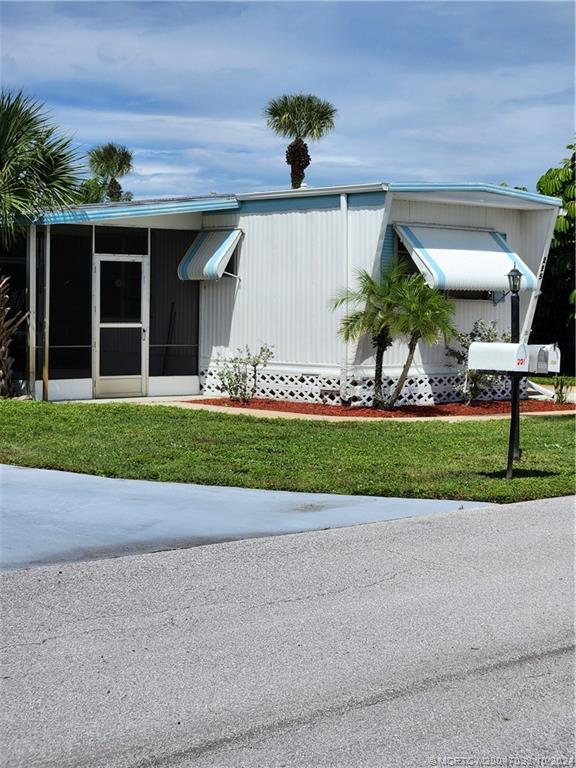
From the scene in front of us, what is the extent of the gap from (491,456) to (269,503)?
3.73m

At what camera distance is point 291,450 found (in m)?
12.4

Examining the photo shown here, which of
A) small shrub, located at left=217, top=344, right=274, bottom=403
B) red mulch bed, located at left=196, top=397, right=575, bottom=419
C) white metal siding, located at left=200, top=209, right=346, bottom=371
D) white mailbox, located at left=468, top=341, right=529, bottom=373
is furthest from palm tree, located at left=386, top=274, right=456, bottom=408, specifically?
white mailbox, located at left=468, top=341, right=529, bottom=373

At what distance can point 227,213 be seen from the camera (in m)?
18.4

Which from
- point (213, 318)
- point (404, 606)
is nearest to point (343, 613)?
point (404, 606)

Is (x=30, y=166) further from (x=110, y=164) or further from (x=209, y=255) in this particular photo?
(x=110, y=164)

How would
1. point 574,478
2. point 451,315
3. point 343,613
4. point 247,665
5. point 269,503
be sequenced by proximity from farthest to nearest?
point 451,315, point 574,478, point 269,503, point 343,613, point 247,665

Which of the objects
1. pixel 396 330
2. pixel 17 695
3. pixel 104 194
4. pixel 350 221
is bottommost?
pixel 17 695

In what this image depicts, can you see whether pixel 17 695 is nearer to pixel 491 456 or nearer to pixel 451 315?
pixel 491 456

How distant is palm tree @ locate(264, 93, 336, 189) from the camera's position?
1465 inches

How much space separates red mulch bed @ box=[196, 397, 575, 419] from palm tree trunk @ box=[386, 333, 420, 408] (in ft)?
0.54

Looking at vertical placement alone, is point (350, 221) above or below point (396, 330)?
above

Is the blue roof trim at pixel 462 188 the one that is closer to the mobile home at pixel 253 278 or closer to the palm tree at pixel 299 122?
the mobile home at pixel 253 278

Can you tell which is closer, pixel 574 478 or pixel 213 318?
pixel 574 478

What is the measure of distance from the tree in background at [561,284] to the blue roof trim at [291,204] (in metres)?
9.77
